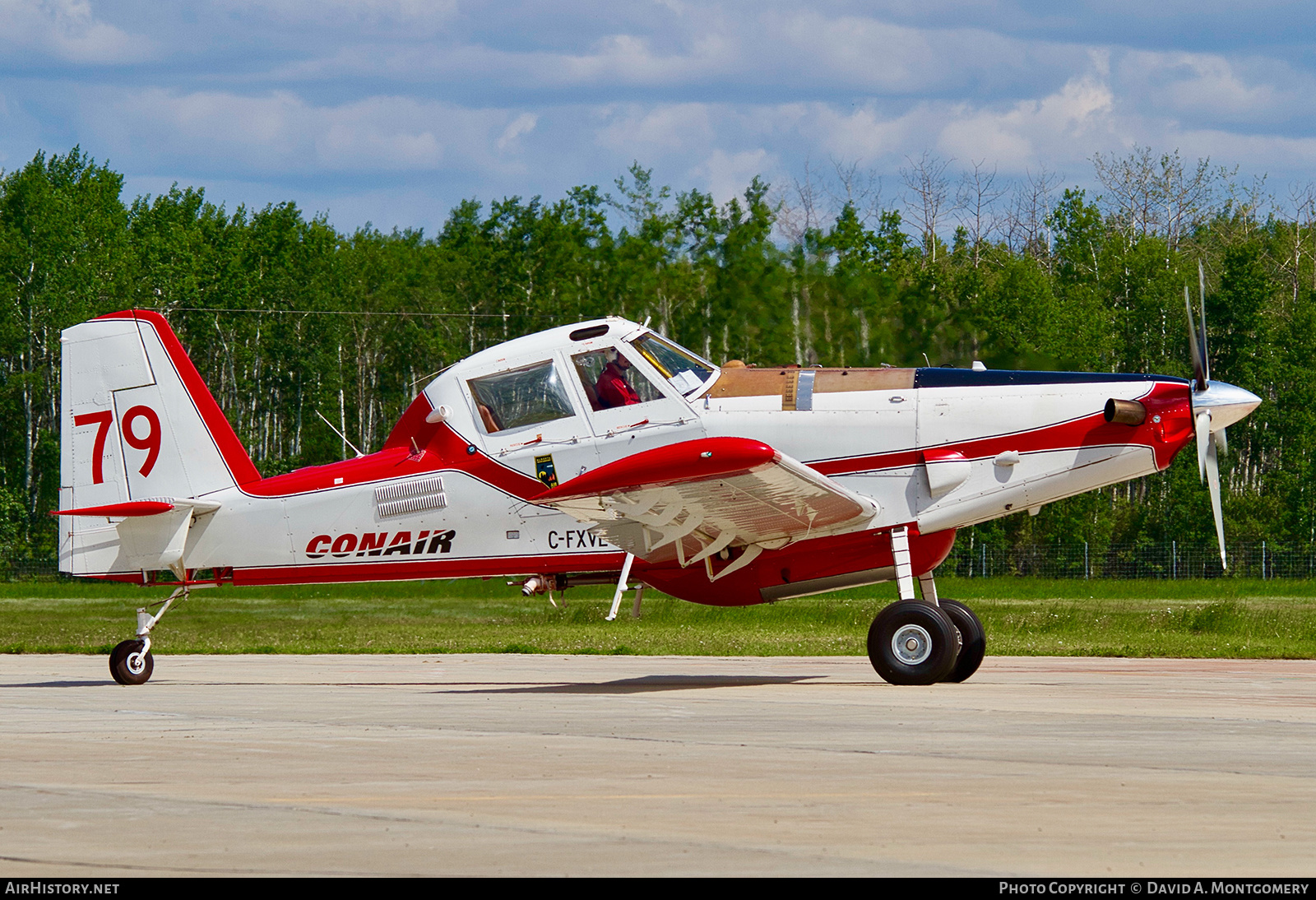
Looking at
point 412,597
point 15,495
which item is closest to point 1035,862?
point 412,597

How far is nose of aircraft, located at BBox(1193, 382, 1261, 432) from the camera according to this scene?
496 inches

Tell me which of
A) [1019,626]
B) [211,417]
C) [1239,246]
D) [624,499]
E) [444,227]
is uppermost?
[444,227]

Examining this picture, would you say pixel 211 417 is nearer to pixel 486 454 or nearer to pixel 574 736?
pixel 486 454

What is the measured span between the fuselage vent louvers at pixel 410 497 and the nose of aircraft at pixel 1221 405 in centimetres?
681

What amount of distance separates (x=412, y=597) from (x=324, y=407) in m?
30.7

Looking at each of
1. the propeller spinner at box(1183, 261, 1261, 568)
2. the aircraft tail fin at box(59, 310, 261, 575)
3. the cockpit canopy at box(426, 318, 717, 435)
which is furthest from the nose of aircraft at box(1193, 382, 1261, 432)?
the aircraft tail fin at box(59, 310, 261, 575)

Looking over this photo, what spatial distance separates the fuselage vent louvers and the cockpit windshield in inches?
93.6

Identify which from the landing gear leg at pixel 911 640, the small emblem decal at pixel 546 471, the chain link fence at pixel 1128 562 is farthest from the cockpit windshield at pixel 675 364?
the chain link fence at pixel 1128 562

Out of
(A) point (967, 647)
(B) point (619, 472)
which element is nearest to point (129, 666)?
(B) point (619, 472)

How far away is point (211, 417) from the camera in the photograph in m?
15.0

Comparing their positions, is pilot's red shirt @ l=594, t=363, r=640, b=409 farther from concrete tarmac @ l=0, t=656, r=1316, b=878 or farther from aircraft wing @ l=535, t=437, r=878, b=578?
concrete tarmac @ l=0, t=656, r=1316, b=878

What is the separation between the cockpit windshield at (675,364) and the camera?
515 inches

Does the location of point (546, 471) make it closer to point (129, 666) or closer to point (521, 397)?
point (521, 397)

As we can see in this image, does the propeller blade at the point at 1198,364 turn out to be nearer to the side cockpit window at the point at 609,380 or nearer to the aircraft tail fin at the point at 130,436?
the side cockpit window at the point at 609,380
